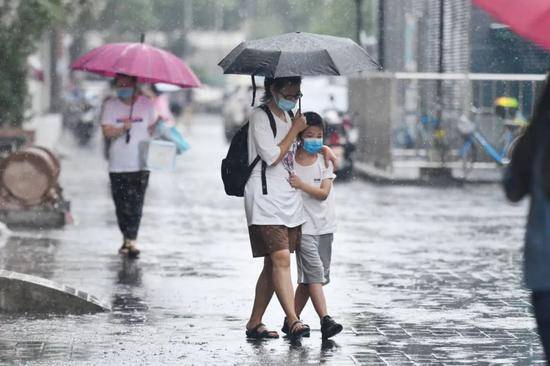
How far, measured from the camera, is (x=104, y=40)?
2544 inches

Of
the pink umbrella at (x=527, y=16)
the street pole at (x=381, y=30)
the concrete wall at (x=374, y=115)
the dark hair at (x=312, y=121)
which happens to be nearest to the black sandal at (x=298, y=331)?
the dark hair at (x=312, y=121)

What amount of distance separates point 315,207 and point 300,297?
26.3 inches

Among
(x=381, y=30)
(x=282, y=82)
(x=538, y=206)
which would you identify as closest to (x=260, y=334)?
(x=282, y=82)

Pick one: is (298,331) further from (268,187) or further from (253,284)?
(253,284)

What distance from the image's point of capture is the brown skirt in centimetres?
884

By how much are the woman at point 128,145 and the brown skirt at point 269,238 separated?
4.31 metres

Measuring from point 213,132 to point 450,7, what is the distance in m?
24.1

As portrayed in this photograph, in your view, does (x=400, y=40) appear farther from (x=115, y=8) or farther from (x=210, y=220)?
(x=115, y=8)

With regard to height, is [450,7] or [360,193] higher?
[450,7]

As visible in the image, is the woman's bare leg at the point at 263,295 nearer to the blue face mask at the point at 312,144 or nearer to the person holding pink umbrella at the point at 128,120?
the blue face mask at the point at 312,144

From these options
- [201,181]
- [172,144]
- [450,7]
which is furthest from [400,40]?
[172,144]

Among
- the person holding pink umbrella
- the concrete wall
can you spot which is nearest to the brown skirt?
the person holding pink umbrella

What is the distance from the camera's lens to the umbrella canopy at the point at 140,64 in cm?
1257

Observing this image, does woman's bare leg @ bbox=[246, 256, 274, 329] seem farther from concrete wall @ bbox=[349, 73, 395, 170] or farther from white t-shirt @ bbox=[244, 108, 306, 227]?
concrete wall @ bbox=[349, 73, 395, 170]
